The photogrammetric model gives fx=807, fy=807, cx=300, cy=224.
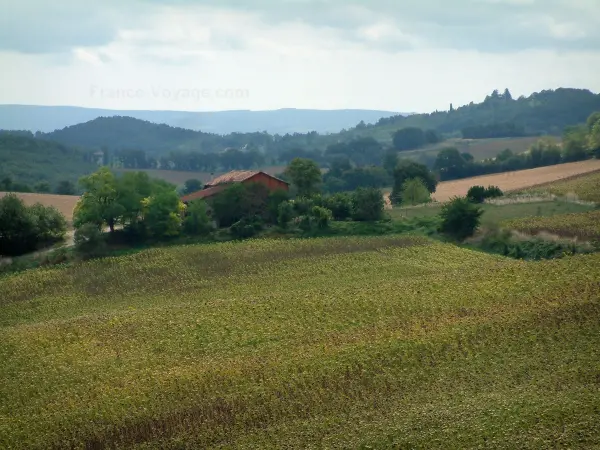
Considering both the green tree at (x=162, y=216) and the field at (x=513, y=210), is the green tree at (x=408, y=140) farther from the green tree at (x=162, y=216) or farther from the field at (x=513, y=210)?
the green tree at (x=162, y=216)

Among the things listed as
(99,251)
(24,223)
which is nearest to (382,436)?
(99,251)

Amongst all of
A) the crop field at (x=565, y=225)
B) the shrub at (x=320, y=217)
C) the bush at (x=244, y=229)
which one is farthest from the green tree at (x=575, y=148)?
the bush at (x=244, y=229)

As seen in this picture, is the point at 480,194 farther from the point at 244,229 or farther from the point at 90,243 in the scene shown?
the point at 90,243

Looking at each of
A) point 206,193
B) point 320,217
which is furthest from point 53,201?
point 320,217

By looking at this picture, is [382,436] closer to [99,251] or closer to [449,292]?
[449,292]

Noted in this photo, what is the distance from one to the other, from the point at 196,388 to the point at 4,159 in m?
121

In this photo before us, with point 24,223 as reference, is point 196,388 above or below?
below

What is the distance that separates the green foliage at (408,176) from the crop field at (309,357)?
31221mm

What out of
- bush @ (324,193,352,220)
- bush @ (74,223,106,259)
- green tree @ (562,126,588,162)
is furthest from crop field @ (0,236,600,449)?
green tree @ (562,126,588,162)

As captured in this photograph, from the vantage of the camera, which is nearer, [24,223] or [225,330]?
[225,330]

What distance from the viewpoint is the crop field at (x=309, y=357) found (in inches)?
934

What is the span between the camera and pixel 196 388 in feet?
89.9

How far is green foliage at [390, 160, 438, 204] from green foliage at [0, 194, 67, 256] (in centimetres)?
3260

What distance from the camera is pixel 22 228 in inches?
2109
